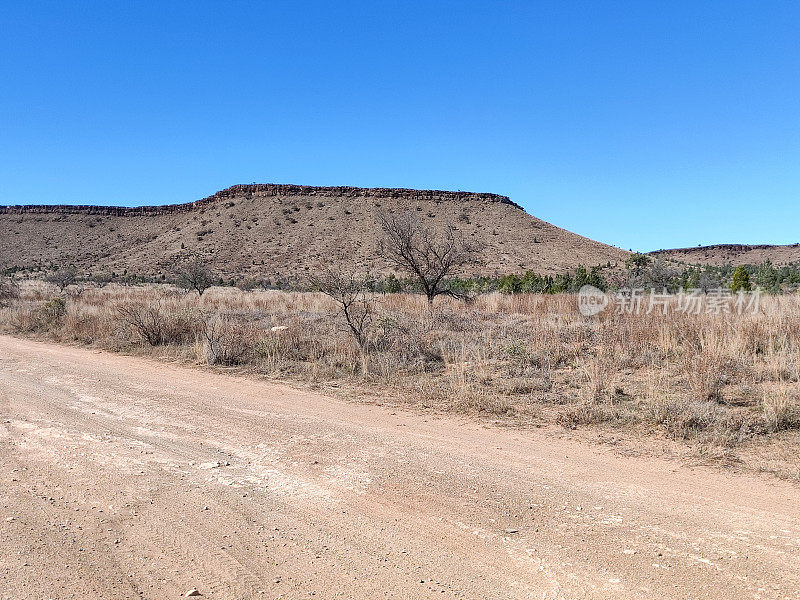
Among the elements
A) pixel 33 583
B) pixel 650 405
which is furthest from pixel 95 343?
pixel 650 405

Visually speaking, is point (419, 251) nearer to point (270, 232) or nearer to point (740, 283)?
point (740, 283)

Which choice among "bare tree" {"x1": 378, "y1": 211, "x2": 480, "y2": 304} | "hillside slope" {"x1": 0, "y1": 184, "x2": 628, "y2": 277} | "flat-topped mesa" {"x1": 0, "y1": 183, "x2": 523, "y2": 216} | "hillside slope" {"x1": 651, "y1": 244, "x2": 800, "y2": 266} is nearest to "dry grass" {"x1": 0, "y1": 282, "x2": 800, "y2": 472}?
"bare tree" {"x1": 378, "y1": 211, "x2": 480, "y2": 304}

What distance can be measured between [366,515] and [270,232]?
64.9 m

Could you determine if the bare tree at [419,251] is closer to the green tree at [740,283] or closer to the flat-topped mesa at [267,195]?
the green tree at [740,283]

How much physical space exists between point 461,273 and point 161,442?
45134 mm

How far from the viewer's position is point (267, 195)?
76.8 metres

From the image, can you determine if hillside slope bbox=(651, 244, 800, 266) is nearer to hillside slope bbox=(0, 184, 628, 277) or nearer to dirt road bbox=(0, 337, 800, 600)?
hillside slope bbox=(0, 184, 628, 277)

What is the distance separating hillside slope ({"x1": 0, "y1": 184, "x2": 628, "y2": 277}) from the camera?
58.6 metres

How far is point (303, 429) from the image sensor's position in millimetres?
6309

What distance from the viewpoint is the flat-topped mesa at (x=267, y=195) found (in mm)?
77500

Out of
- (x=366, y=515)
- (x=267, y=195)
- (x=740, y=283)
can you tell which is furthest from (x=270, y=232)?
(x=366, y=515)

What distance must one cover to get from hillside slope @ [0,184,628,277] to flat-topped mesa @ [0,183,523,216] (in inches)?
5.9

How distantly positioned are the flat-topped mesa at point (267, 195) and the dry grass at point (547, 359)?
6347cm

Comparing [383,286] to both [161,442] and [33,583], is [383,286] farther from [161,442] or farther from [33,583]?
[33,583]
